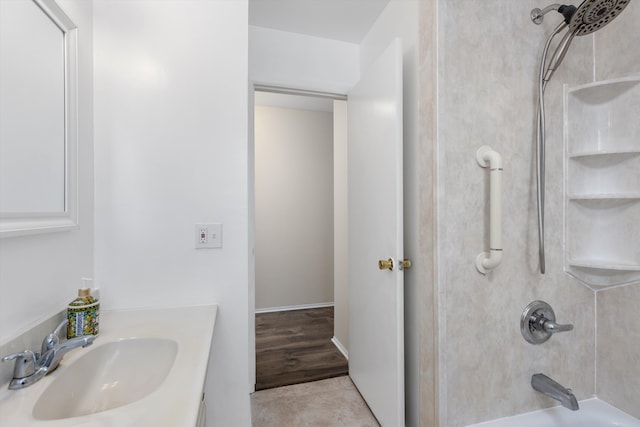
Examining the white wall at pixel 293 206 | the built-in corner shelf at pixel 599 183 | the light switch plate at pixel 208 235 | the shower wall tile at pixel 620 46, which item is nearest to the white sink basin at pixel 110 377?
the light switch plate at pixel 208 235

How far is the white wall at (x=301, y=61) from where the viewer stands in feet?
6.76

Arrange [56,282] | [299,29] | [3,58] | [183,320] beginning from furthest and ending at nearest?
[299,29] < [183,320] < [56,282] < [3,58]

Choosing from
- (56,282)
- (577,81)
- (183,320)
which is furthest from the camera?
(577,81)

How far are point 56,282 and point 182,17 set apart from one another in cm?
115

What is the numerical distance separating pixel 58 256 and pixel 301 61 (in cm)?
185

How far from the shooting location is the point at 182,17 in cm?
130

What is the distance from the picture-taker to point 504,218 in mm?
1254

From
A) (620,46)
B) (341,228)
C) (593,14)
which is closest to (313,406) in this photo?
(341,228)

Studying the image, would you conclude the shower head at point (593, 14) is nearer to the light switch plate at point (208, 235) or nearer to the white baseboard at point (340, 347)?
the light switch plate at point (208, 235)

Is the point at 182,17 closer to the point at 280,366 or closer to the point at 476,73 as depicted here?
the point at 476,73

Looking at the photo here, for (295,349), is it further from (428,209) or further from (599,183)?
(599,183)

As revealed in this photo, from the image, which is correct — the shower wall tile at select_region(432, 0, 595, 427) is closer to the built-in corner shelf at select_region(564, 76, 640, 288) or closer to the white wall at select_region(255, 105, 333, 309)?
the built-in corner shelf at select_region(564, 76, 640, 288)

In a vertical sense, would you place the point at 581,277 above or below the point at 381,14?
below

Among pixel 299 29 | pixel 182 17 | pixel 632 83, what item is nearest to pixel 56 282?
pixel 182 17
